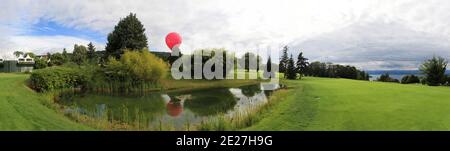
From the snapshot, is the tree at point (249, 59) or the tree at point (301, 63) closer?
the tree at point (301, 63)

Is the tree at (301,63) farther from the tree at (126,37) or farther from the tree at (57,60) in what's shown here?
the tree at (57,60)

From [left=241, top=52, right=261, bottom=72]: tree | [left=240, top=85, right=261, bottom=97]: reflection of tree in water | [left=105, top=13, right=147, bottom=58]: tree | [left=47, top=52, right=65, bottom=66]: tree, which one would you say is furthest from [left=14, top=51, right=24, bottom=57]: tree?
[left=240, top=85, right=261, bottom=97]: reflection of tree in water

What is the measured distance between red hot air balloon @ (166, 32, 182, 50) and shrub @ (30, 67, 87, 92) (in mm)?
7834

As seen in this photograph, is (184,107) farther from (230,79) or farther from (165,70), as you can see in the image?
(230,79)

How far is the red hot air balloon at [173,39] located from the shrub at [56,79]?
783 centimetres

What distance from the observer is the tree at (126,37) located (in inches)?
1540

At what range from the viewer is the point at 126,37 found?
129 ft

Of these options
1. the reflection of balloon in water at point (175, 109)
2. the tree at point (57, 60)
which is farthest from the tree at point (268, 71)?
the reflection of balloon in water at point (175, 109)

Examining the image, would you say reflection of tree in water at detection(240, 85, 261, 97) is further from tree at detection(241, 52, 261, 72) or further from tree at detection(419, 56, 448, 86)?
tree at detection(241, 52, 261, 72)

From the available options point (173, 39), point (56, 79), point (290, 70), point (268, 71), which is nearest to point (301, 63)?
point (290, 70)

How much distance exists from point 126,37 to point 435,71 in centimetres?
3027

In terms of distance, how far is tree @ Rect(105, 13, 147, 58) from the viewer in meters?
39.1
